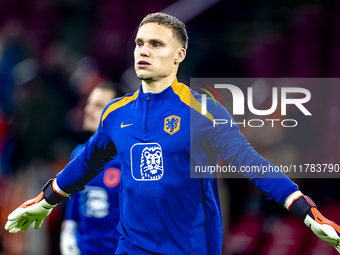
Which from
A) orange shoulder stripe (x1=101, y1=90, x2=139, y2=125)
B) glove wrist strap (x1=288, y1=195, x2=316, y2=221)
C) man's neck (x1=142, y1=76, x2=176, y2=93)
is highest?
man's neck (x1=142, y1=76, x2=176, y2=93)

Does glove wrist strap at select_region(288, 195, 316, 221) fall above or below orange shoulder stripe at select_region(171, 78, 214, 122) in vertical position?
below

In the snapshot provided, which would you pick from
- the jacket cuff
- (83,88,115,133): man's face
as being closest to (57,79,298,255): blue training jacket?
the jacket cuff

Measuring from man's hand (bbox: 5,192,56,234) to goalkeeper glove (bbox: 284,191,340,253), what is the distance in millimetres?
1489

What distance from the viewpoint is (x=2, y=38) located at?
293 inches

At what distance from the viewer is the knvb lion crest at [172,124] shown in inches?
106

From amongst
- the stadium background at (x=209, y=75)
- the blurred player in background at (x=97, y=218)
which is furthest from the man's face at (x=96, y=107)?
the stadium background at (x=209, y=75)

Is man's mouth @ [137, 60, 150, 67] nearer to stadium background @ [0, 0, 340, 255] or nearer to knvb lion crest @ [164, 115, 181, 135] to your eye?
knvb lion crest @ [164, 115, 181, 135]

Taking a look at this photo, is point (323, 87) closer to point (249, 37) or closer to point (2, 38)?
point (249, 37)

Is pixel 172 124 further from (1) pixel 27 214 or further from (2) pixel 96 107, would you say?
(2) pixel 96 107

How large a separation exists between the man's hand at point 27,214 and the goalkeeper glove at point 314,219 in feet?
4.89

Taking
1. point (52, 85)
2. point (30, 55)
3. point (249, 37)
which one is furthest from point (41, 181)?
point (249, 37)

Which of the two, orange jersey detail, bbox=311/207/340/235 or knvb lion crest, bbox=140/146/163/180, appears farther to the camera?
knvb lion crest, bbox=140/146/163/180

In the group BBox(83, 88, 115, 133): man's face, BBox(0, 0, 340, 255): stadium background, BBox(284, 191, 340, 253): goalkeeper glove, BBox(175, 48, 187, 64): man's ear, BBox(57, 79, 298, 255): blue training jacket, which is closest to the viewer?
BBox(284, 191, 340, 253): goalkeeper glove

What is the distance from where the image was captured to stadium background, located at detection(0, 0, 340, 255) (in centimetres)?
547
